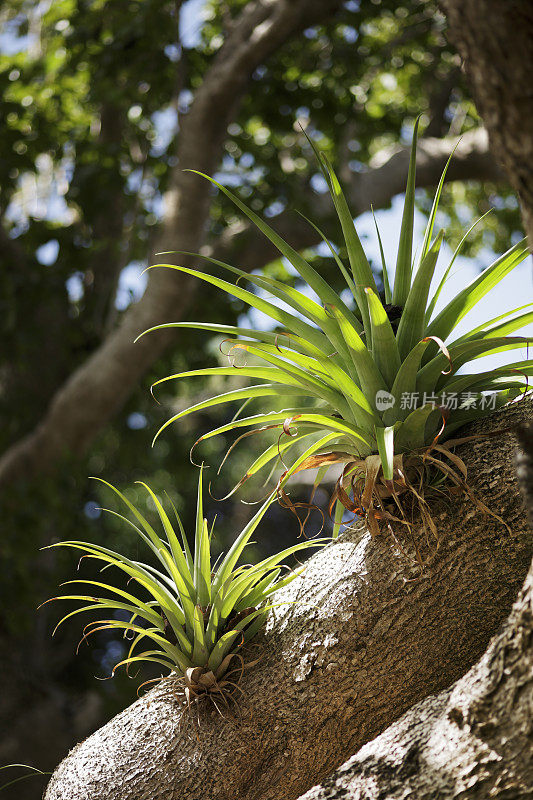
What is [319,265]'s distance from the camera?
4.21 m

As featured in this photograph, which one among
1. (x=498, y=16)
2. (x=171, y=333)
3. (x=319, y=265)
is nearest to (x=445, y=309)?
(x=498, y=16)

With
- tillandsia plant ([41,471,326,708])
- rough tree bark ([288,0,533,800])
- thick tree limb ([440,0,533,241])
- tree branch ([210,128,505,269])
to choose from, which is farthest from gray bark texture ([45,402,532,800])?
tree branch ([210,128,505,269])

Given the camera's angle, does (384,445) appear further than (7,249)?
No

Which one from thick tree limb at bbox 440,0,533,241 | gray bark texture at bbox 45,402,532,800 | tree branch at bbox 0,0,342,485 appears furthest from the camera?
tree branch at bbox 0,0,342,485

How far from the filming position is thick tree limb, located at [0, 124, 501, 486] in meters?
3.45

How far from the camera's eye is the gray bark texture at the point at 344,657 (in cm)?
116

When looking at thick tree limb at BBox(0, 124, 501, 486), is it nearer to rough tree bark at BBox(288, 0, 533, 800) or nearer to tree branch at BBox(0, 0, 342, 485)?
tree branch at BBox(0, 0, 342, 485)

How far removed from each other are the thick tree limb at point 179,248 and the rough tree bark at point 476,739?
276cm

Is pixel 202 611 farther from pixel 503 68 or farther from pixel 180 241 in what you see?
pixel 180 241

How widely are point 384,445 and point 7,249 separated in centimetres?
386

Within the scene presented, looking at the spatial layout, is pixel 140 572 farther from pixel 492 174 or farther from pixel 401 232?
pixel 492 174

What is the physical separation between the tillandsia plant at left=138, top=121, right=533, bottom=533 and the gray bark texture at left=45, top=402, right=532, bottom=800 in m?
0.07

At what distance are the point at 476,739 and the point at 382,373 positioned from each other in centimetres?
62

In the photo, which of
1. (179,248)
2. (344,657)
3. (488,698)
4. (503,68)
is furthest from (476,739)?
(179,248)
